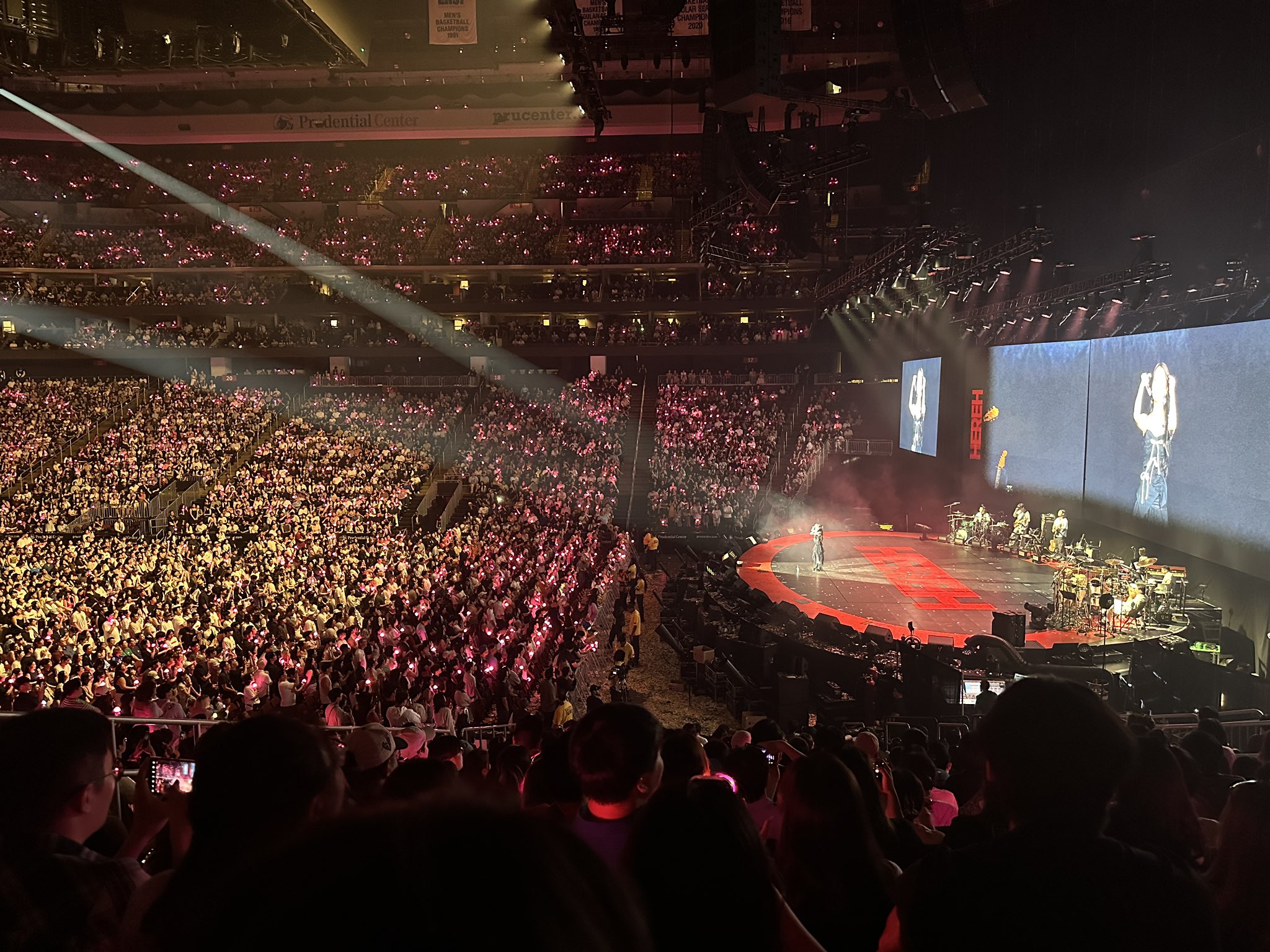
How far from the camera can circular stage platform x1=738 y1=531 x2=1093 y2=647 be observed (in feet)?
49.5

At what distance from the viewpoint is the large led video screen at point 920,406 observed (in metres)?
25.0

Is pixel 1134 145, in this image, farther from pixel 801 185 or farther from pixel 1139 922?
pixel 1139 922

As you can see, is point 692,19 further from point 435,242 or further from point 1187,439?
point 435,242

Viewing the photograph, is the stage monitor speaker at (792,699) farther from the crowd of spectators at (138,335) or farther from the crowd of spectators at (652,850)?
the crowd of spectators at (138,335)

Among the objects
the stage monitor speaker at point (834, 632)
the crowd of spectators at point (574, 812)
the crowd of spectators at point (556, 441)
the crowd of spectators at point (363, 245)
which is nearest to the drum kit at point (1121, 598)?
the stage monitor speaker at point (834, 632)

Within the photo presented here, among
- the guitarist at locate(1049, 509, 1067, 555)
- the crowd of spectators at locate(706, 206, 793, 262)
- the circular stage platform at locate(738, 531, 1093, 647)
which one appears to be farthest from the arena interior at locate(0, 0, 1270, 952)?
the crowd of spectators at locate(706, 206, 793, 262)

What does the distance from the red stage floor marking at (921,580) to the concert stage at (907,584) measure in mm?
24

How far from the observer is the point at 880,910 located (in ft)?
7.10

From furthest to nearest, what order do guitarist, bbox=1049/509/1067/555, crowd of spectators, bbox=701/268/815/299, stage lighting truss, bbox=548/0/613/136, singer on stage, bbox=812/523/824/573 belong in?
1. crowd of spectators, bbox=701/268/815/299
2. singer on stage, bbox=812/523/824/573
3. guitarist, bbox=1049/509/1067/555
4. stage lighting truss, bbox=548/0/613/136

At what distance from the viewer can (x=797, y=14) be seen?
20.3 metres

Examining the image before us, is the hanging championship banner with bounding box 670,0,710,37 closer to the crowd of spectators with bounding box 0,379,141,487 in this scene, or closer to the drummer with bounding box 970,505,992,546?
the drummer with bounding box 970,505,992,546

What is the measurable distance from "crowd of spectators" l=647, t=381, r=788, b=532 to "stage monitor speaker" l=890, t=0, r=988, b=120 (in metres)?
14.5

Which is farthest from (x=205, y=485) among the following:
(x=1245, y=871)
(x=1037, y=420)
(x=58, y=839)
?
(x=1245, y=871)

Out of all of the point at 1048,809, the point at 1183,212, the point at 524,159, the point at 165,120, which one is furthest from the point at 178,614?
the point at 165,120
